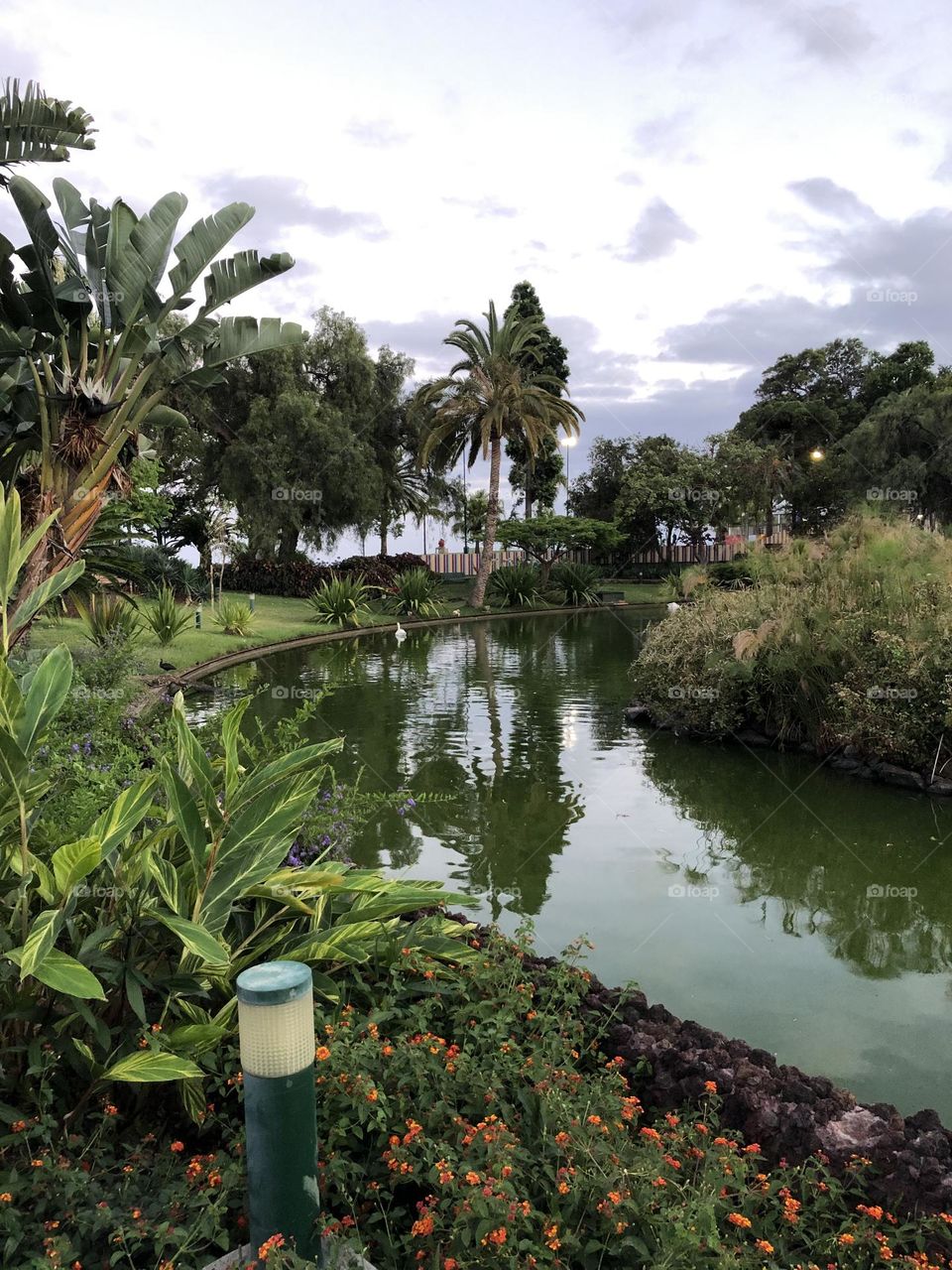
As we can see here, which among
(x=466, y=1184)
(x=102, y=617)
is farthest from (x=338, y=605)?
(x=466, y=1184)

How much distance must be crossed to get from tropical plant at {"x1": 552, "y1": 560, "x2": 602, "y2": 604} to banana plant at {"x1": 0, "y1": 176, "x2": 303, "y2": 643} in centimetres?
1972

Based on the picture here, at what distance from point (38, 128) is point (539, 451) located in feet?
86.1

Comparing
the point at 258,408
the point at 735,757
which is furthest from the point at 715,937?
the point at 258,408

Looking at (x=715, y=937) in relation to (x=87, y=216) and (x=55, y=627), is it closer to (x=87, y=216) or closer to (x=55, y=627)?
(x=87, y=216)

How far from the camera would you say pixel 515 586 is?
28.6 m

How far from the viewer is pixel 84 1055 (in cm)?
240

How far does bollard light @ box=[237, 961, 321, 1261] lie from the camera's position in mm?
1887

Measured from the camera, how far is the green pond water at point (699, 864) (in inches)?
158

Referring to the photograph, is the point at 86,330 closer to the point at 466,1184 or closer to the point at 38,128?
the point at 38,128

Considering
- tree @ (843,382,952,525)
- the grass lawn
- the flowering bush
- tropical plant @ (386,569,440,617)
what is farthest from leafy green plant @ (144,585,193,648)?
tree @ (843,382,952,525)

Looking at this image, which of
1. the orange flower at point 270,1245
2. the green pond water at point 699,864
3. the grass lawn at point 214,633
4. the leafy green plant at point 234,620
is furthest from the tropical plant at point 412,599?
the orange flower at point 270,1245

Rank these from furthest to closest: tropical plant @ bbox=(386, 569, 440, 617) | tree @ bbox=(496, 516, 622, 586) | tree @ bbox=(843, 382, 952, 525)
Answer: tree @ bbox=(496, 516, 622, 586)
tree @ bbox=(843, 382, 952, 525)
tropical plant @ bbox=(386, 569, 440, 617)

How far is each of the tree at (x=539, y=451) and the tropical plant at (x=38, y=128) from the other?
23432mm

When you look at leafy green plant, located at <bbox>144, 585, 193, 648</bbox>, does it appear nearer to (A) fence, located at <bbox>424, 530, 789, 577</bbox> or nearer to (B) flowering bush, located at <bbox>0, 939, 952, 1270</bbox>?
(B) flowering bush, located at <bbox>0, 939, 952, 1270</bbox>
